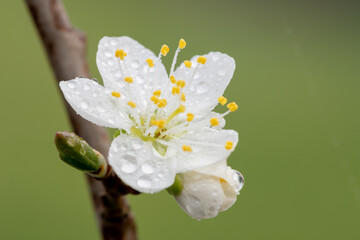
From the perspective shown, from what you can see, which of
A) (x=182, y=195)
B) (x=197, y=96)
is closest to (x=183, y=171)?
(x=182, y=195)

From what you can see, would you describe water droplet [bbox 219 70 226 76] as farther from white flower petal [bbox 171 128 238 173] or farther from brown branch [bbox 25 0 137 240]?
brown branch [bbox 25 0 137 240]

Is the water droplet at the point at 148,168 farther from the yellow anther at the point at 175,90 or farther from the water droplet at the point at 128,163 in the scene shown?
the yellow anther at the point at 175,90

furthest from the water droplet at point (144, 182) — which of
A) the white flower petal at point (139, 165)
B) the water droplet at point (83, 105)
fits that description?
the water droplet at point (83, 105)

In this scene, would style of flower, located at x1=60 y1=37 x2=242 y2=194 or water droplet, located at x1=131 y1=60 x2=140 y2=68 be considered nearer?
style of flower, located at x1=60 y1=37 x2=242 y2=194

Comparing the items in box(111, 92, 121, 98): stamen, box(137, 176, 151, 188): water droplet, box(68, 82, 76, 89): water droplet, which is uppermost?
box(68, 82, 76, 89): water droplet

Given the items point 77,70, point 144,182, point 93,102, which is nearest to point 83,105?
point 93,102

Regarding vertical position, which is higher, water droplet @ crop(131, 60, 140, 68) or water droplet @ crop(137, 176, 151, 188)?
water droplet @ crop(131, 60, 140, 68)

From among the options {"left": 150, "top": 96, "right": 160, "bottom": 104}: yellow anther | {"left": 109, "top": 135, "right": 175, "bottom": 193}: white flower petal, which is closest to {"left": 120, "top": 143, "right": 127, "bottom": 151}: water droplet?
{"left": 109, "top": 135, "right": 175, "bottom": 193}: white flower petal
